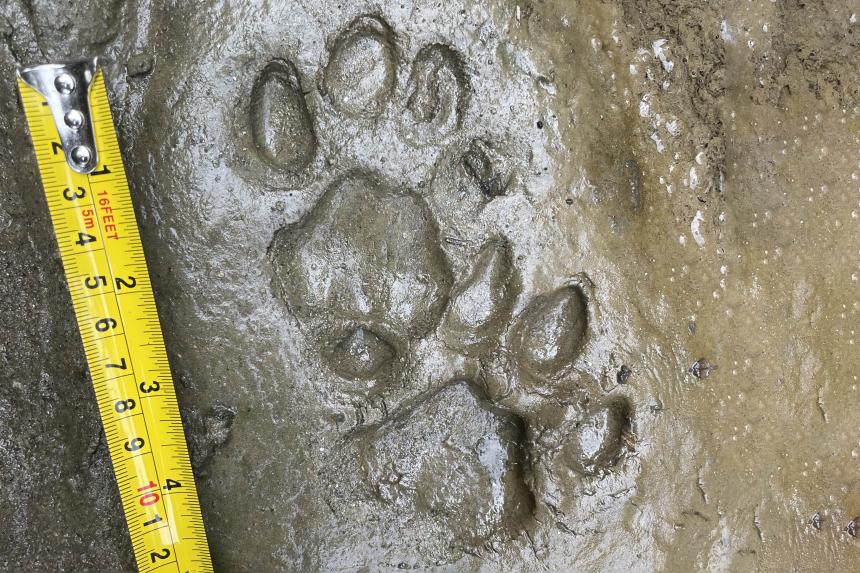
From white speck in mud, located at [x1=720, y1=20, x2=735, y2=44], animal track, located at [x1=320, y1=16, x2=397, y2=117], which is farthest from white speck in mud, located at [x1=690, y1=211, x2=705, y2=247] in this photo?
animal track, located at [x1=320, y1=16, x2=397, y2=117]

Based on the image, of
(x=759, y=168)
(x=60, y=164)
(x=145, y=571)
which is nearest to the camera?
(x=60, y=164)

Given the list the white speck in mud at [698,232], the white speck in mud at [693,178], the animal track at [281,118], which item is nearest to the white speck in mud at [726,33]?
the white speck in mud at [693,178]

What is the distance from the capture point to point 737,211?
7.04 feet

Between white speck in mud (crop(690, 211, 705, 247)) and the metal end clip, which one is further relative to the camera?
white speck in mud (crop(690, 211, 705, 247))

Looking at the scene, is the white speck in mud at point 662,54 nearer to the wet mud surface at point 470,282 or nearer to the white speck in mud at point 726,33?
the wet mud surface at point 470,282

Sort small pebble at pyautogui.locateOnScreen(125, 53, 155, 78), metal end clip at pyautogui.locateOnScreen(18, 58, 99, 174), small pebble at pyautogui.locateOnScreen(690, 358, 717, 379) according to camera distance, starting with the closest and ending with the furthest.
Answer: metal end clip at pyautogui.locateOnScreen(18, 58, 99, 174)
small pebble at pyautogui.locateOnScreen(125, 53, 155, 78)
small pebble at pyautogui.locateOnScreen(690, 358, 717, 379)

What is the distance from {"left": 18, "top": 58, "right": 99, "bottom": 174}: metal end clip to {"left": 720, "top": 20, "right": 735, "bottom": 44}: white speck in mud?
6.01ft

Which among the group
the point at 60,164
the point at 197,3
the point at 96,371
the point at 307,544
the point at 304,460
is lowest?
the point at 307,544

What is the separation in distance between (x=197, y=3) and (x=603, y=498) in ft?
6.31

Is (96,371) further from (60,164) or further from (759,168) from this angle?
(759,168)

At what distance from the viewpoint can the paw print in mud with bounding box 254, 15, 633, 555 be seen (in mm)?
2064

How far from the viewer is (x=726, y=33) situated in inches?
84.0

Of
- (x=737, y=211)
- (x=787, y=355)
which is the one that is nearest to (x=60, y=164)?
(x=737, y=211)

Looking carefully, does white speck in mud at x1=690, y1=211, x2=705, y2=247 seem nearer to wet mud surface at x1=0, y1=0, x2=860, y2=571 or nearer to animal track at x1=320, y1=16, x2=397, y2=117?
wet mud surface at x1=0, y1=0, x2=860, y2=571
